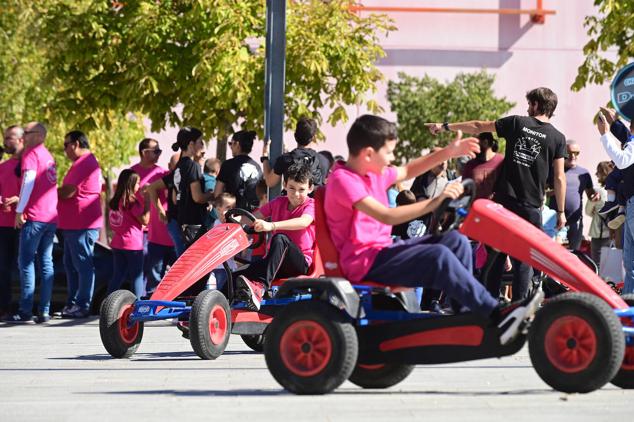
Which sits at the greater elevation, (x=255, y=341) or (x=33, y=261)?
(x=33, y=261)

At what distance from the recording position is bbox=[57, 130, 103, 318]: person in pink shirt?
→ 1456cm

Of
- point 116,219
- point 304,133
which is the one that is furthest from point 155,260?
point 304,133

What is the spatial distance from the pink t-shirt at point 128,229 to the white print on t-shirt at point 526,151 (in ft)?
18.3

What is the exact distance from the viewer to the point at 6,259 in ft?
47.8

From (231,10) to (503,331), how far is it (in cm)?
1271

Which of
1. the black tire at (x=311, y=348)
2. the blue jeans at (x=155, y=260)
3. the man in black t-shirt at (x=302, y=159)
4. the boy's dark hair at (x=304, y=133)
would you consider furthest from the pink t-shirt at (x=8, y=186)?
the black tire at (x=311, y=348)

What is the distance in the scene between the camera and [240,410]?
6.78 m

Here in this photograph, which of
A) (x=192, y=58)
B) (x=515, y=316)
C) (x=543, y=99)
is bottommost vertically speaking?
(x=515, y=316)

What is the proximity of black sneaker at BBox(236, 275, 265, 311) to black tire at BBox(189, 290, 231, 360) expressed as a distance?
27 cm

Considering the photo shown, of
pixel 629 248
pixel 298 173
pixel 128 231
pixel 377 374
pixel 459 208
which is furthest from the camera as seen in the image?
pixel 128 231

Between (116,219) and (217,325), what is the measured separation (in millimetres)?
5220

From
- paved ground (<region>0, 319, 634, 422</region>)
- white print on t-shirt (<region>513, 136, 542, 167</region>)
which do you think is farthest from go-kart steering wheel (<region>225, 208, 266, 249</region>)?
white print on t-shirt (<region>513, 136, 542, 167</region>)

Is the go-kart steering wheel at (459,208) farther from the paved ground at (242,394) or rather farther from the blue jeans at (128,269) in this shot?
the blue jeans at (128,269)

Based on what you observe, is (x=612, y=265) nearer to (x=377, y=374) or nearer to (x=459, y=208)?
(x=377, y=374)
